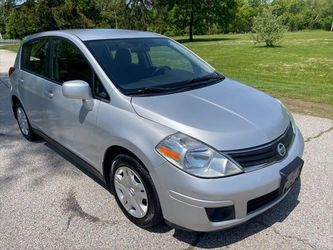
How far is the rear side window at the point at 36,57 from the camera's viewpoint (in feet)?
13.9

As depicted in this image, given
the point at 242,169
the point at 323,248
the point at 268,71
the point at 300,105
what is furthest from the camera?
the point at 268,71

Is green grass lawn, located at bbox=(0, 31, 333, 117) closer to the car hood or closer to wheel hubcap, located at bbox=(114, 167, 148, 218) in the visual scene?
the car hood

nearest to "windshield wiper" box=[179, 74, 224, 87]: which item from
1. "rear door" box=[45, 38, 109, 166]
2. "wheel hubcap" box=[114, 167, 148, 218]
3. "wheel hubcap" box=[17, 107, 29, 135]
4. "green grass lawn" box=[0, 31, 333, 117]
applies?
"rear door" box=[45, 38, 109, 166]

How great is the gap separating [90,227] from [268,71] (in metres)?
12.5

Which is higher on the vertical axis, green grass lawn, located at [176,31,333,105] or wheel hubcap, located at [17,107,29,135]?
wheel hubcap, located at [17,107,29,135]

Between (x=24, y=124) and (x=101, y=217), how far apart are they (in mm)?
2687

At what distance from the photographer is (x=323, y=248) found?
2.66 m

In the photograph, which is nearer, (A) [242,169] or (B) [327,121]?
(A) [242,169]

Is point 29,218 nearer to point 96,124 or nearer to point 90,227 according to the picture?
point 90,227

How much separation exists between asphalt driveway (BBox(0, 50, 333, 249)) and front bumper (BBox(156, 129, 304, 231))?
34cm

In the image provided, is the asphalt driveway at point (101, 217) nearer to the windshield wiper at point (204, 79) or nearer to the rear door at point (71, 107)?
the rear door at point (71, 107)

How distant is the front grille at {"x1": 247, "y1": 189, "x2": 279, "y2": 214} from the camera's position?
101 inches

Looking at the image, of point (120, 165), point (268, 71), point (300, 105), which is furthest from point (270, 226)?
point (268, 71)

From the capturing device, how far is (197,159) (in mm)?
2457
